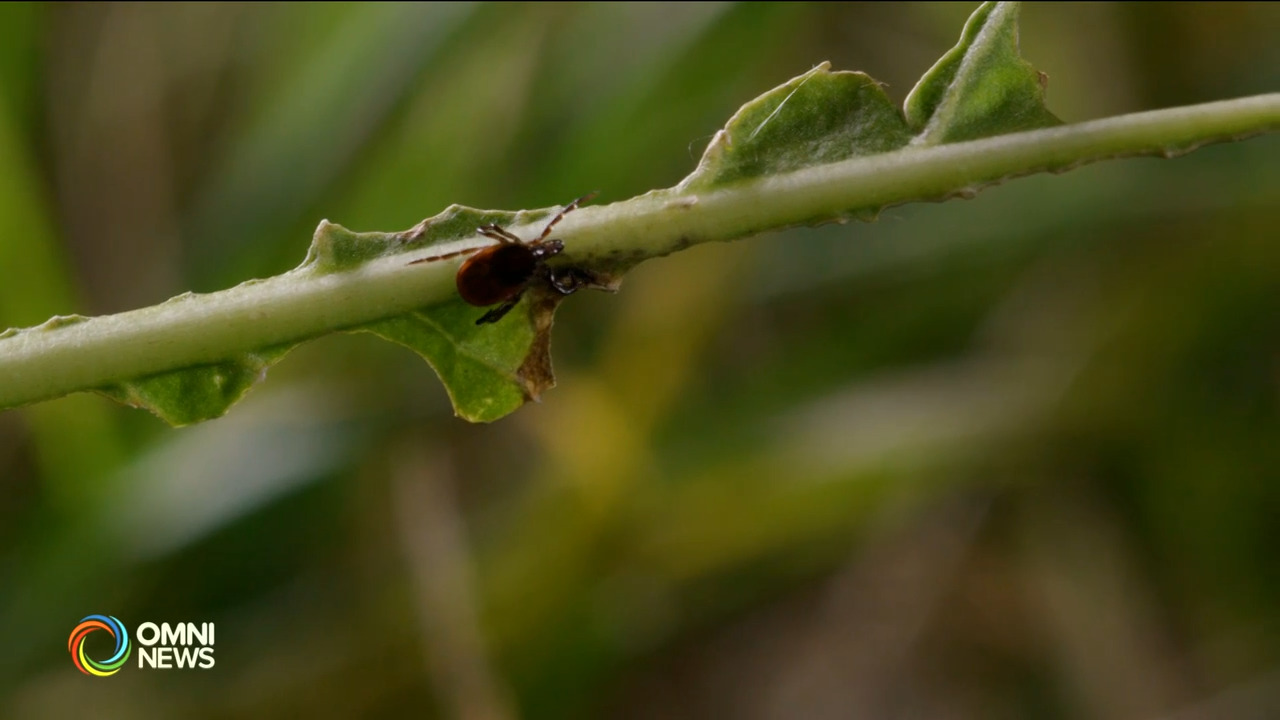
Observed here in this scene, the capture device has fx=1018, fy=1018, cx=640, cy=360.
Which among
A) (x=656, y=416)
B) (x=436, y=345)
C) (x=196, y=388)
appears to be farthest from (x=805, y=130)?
(x=656, y=416)

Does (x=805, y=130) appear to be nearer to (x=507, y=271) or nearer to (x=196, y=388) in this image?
(x=507, y=271)

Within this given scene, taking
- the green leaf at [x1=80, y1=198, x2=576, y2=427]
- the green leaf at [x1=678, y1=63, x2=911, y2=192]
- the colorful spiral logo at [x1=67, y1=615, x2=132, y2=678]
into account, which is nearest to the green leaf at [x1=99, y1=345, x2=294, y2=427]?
the green leaf at [x1=80, y1=198, x2=576, y2=427]

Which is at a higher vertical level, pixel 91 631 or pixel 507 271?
pixel 507 271

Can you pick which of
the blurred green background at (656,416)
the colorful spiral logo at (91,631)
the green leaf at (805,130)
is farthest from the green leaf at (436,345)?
the colorful spiral logo at (91,631)

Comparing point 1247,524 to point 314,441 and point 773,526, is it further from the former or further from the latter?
point 314,441

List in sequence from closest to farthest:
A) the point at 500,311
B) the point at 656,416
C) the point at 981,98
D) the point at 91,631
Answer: the point at 981,98 → the point at 500,311 → the point at 91,631 → the point at 656,416
